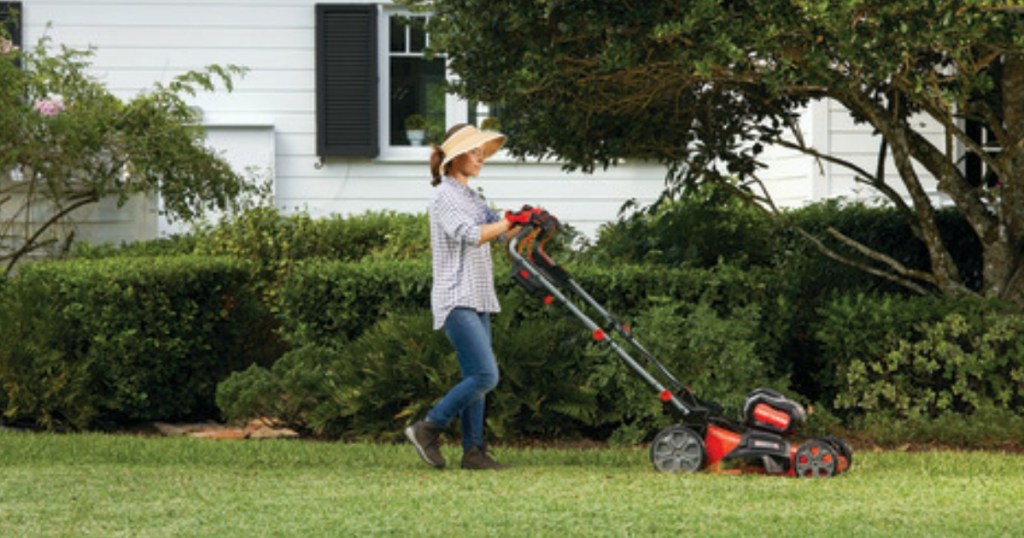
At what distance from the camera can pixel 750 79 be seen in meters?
11.1

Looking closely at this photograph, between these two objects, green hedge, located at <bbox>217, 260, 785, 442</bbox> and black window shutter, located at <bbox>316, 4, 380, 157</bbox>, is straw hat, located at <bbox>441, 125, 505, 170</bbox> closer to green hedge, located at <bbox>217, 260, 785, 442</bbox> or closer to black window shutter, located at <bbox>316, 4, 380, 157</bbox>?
green hedge, located at <bbox>217, 260, 785, 442</bbox>

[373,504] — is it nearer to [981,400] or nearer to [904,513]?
[904,513]

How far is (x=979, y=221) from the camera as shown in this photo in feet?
40.7

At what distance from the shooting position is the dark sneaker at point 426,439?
32.7 feet

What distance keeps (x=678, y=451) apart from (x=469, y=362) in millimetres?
1135

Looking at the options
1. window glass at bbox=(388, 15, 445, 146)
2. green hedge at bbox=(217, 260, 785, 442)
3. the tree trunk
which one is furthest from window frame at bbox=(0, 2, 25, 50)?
the tree trunk

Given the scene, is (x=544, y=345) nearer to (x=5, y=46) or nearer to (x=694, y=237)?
(x=694, y=237)

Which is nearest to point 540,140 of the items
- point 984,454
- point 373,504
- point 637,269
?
point 637,269

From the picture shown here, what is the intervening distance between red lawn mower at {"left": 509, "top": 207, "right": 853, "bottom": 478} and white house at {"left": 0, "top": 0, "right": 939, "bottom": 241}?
23.3 ft

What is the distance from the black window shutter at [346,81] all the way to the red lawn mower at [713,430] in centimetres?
714

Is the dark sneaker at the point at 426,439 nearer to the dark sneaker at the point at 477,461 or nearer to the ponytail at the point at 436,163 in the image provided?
the dark sneaker at the point at 477,461

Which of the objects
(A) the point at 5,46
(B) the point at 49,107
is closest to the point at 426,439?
(B) the point at 49,107

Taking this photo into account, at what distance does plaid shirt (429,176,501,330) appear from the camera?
9.73 m

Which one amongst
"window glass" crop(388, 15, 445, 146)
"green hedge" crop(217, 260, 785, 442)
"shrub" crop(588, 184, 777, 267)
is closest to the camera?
"green hedge" crop(217, 260, 785, 442)
